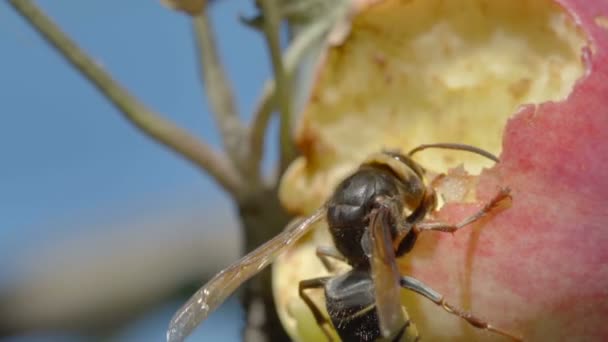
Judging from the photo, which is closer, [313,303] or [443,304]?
[443,304]

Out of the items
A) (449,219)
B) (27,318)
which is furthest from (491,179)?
(27,318)

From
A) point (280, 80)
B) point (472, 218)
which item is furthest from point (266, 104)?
point (472, 218)

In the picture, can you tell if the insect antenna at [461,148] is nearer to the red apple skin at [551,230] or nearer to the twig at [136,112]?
the red apple skin at [551,230]

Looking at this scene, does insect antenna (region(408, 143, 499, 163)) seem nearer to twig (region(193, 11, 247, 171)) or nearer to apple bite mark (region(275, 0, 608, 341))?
apple bite mark (region(275, 0, 608, 341))

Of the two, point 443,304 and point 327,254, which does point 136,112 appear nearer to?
point 327,254

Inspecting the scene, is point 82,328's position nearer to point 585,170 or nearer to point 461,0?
point 461,0
